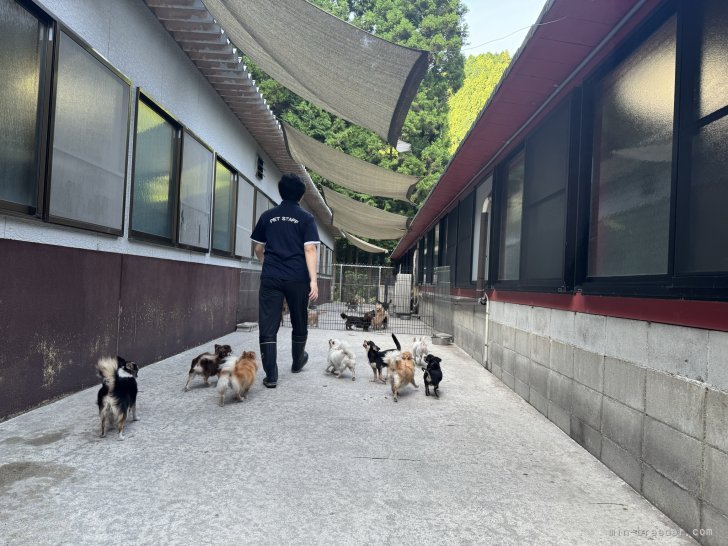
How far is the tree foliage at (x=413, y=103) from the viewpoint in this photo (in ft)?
94.8

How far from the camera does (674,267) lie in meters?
2.64

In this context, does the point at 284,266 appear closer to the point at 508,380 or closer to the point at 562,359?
the point at 562,359

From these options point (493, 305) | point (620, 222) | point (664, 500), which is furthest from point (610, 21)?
point (493, 305)

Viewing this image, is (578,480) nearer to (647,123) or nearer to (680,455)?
(680,455)

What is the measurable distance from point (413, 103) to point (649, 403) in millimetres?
30589

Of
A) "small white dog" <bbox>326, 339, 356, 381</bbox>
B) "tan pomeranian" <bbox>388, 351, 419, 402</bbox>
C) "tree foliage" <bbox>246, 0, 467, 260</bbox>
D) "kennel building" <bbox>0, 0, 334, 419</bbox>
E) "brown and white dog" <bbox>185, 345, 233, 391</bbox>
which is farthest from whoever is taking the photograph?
"tree foliage" <bbox>246, 0, 467, 260</bbox>

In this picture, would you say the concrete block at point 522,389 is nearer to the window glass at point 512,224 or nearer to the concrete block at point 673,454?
the window glass at point 512,224

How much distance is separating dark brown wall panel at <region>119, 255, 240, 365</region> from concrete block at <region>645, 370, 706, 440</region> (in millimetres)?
4960

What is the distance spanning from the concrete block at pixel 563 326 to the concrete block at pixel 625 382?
0.65 m

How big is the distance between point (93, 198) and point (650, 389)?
16.3ft

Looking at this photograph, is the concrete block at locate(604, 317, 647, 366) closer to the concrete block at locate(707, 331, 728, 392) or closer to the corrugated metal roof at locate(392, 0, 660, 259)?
the concrete block at locate(707, 331, 728, 392)

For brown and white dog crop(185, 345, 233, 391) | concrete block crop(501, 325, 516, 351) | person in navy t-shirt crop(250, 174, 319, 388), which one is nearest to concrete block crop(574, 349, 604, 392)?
concrete block crop(501, 325, 516, 351)

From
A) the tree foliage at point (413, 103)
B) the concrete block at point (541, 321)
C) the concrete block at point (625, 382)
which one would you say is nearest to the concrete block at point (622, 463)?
the concrete block at point (625, 382)

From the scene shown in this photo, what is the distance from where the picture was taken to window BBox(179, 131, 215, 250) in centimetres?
695
